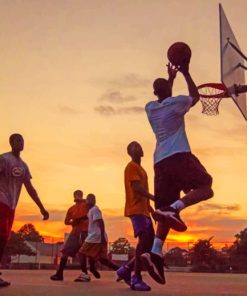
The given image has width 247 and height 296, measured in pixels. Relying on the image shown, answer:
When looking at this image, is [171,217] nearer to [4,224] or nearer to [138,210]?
[138,210]

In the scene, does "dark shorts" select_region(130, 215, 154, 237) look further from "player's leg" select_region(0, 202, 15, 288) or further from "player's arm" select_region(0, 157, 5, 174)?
"player's arm" select_region(0, 157, 5, 174)

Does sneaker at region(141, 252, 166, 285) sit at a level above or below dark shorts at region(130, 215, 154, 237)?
below

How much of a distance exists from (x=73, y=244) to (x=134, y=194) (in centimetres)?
292

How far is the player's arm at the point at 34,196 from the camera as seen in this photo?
754 centimetres

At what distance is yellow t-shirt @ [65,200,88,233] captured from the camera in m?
10.2

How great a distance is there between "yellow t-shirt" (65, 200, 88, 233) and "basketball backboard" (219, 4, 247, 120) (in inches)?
133

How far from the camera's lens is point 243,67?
993cm

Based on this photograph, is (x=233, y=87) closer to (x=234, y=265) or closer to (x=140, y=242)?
(x=140, y=242)

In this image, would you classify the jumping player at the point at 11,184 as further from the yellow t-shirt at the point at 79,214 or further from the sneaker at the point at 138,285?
the yellow t-shirt at the point at 79,214

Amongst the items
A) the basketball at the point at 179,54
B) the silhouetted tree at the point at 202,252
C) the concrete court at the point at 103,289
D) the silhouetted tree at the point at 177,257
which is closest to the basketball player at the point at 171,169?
the basketball at the point at 179,54

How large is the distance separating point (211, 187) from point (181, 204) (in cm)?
37

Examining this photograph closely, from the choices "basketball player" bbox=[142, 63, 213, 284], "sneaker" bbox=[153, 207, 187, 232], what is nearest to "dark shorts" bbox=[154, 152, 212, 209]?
"basketball player" bbox=[142, 63, 213, 284]

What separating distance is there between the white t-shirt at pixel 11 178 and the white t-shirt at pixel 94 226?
121 inches

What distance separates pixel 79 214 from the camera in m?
10.3
